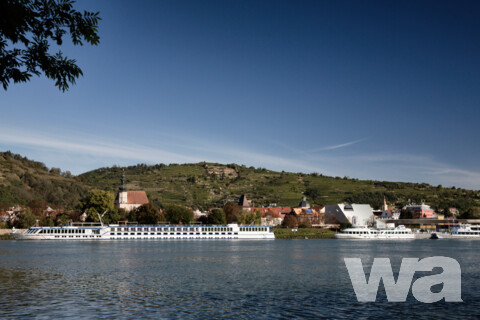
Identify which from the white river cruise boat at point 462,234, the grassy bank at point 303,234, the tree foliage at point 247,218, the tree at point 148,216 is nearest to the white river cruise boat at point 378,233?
the grassy bank at point 303,234

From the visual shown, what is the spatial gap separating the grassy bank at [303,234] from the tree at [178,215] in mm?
28914

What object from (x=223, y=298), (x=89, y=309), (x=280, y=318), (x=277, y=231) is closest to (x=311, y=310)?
(x=280, y=318)

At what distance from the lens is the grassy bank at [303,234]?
14285 cm

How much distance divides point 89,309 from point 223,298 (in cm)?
824

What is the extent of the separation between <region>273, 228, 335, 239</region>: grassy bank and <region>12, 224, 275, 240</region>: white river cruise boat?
720 cm

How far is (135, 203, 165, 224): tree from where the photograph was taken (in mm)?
145775

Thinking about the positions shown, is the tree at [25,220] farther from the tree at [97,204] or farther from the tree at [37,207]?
the tree at [37,207]

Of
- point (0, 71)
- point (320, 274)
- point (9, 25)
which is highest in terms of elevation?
point (9, 25)

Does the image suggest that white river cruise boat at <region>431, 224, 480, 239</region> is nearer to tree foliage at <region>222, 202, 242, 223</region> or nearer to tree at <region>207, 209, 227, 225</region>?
tree foliage at <region>222, 202, 242, 223</region>

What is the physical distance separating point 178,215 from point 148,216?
10065 mm

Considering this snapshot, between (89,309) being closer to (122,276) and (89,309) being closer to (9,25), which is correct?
(122,276)

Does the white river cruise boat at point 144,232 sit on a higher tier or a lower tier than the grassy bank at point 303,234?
higher

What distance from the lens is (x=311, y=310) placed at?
25906 millimetres

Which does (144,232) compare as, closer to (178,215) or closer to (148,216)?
(148,216)
